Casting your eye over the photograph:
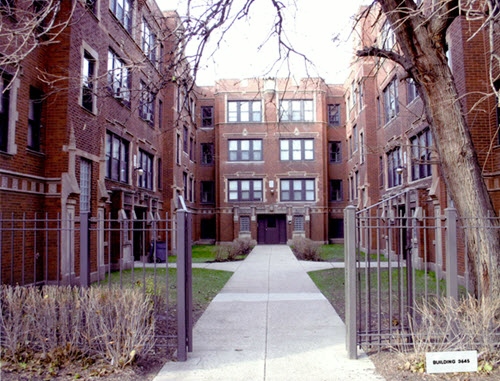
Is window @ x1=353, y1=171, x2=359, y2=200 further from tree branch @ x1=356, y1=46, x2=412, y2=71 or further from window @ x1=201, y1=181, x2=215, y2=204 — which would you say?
tree branch @ x1=356, y1=46, x2=412, y2=71

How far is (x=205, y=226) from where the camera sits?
36969mm

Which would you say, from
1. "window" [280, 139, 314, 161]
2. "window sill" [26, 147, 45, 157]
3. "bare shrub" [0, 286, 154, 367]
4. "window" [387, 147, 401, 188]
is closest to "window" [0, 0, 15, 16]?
"window sill" [26, 147, 45, 157]

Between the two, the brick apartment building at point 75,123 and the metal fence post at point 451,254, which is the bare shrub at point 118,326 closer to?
the brick apartment building at point 75,123

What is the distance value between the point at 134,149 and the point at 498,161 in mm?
13720

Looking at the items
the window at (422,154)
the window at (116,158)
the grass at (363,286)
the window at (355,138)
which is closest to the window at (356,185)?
the window at (355,138)

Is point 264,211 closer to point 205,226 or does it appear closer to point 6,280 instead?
point 205,226

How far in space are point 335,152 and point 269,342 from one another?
32.0 metres

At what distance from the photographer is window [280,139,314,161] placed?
35.9 meters

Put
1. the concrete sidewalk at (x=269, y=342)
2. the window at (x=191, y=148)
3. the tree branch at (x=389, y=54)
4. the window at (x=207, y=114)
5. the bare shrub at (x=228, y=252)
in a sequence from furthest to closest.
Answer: the window at (x=207, y=114) → the window at (x=191, y=148) → the bare shrub at (x=228, y=252) → the tree branch at (x=389, y=54) → the concrete sidewalk at (x=269, y=342)

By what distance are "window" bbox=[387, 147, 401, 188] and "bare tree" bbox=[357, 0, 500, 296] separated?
14330mm

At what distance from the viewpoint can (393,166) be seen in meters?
22.2

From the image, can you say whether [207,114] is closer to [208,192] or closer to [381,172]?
[208,192]

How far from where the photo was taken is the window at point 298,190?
117 ft

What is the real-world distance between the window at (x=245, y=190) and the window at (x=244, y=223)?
1.49 m
